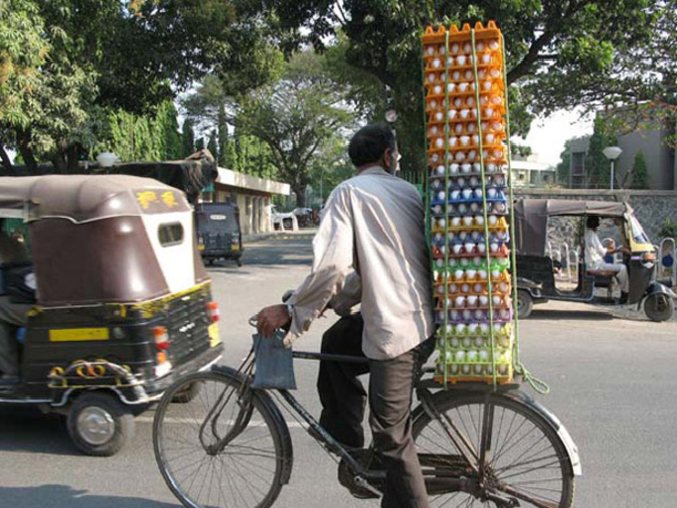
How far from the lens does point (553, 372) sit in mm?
6734

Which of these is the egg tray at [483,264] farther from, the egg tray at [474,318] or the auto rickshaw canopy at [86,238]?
the auto rickshaw canopy at [86,238]

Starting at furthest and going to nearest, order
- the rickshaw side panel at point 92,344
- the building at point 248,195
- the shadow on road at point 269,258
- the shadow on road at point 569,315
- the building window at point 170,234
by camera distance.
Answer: the building at point 248,195
the shadow on road at point 269,258
the shadow on road at point 569,315
the building window at point 170,234
the rickshaw side panel at point 92,344

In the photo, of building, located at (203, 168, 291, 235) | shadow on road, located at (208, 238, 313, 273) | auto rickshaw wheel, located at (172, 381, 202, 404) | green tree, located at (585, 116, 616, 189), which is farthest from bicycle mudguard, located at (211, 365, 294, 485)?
green tree, located at (585, 116, 616, 189)

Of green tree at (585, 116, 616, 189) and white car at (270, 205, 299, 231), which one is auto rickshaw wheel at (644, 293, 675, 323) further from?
white car at (270, 205, 299, 231)

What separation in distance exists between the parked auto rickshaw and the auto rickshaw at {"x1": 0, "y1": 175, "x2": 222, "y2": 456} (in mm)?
14794

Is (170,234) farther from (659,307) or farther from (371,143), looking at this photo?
(659,307)

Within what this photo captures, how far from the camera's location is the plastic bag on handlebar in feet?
10.5

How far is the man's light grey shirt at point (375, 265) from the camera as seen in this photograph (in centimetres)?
283

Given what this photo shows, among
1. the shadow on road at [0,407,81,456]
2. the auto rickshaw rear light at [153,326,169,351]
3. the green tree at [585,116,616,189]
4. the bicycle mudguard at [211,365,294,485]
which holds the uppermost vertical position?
the green tree at [585,116,616,189]

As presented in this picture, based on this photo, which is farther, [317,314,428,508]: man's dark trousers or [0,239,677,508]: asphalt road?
[0,239,677,508]: asphalt road

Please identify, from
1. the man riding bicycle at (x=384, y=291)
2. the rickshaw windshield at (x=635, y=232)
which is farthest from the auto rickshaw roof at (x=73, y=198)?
the rickshaw windshield at (x=635, y=232)

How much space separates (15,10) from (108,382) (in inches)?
377

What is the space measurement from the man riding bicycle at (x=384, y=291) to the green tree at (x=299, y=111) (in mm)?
40960

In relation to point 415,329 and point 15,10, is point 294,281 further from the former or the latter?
point 415,329
